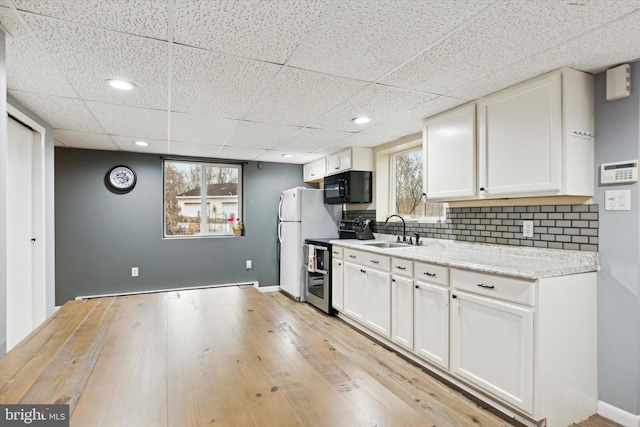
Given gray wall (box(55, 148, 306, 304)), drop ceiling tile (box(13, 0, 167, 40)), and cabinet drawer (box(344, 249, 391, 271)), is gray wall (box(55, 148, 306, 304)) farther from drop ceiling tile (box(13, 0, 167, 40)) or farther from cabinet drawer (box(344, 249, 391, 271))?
drop ceiling tile (box(13, 0, 167, 40))

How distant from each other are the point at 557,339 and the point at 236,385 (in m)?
1.88

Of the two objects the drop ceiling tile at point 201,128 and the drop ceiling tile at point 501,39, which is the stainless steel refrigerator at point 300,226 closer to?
the drop ceiling tile at point 201,128

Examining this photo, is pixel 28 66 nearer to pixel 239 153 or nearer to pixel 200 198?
pixel 239 153

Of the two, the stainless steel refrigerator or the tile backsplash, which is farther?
the stainless steel refrigerator

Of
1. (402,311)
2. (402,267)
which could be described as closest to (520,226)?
Result: (402,267)

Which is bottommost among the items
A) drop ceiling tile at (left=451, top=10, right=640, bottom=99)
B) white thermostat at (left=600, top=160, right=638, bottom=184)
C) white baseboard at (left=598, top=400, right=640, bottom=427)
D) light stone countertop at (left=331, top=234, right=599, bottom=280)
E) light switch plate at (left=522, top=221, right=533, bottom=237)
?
white baseboard at (left=598, top=400, right=640, bottom=427)

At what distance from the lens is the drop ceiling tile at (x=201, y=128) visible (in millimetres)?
3092

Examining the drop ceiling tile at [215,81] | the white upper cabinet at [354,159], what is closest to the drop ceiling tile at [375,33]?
the drop ceiling tile at [215,81]

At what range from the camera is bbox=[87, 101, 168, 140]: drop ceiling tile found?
2.80 m

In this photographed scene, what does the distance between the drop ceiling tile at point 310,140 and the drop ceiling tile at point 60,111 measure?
1.97 meters

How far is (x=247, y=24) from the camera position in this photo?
1563mm

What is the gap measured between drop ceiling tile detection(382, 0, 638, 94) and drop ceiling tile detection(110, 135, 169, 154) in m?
3.06

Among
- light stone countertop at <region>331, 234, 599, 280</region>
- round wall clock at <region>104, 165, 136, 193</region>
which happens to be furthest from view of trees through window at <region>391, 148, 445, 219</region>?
round wall clock at <region>104, 165, 136, 193</region>

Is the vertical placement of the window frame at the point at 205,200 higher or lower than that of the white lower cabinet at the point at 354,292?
higher
